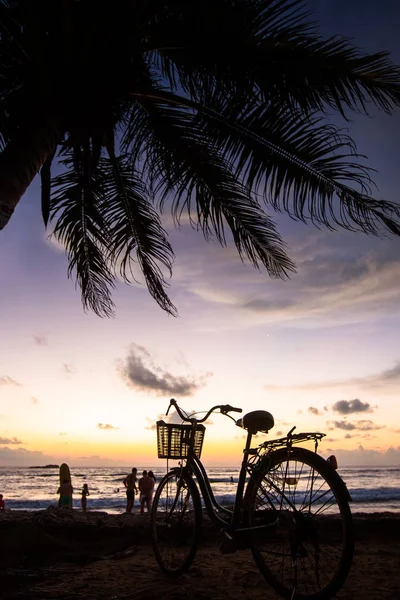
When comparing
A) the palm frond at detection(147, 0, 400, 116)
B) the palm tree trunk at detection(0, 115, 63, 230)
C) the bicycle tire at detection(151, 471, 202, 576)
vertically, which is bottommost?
the bicycle tire at detection(151, 471, 202, 576)

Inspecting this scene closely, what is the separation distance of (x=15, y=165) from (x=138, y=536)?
430 centimetres

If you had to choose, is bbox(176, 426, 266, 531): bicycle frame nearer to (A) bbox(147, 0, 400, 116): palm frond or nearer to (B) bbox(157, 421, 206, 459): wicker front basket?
(B) bbox(157, 421, 206, 459): wicker front basket

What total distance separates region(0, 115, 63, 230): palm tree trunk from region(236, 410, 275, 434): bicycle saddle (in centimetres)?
237

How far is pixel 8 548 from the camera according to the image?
16.2 ft

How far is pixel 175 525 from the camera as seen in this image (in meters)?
4.28

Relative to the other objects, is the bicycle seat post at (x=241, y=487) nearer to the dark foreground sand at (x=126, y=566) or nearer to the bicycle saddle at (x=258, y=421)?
the bicycle saddle at (x=258, y=421)

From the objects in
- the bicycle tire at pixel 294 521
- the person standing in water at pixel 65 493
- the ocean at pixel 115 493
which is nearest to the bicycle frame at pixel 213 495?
the bicycle tire at pixel 294 521

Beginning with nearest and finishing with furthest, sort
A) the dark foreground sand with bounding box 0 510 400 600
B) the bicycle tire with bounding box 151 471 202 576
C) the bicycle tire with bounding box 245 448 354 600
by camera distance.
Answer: the bicycle tire with bounding box 245 448 354 600 < the dark foreground sand with bounding box 0 510 400 600 < the bicycle tire with bounding box 151 471 202 576

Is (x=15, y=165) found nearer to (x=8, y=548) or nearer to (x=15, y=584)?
(x=15, y=584)

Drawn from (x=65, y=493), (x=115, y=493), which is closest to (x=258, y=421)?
(x=65, y=493)

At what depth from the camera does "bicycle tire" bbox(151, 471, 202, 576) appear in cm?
393

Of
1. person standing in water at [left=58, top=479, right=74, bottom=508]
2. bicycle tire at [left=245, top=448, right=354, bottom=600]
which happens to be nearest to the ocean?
person standing in water at [left=58, top=479, right=74, bottom=508]

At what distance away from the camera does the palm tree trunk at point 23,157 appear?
3750mm

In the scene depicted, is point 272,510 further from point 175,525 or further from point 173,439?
point 175,525
